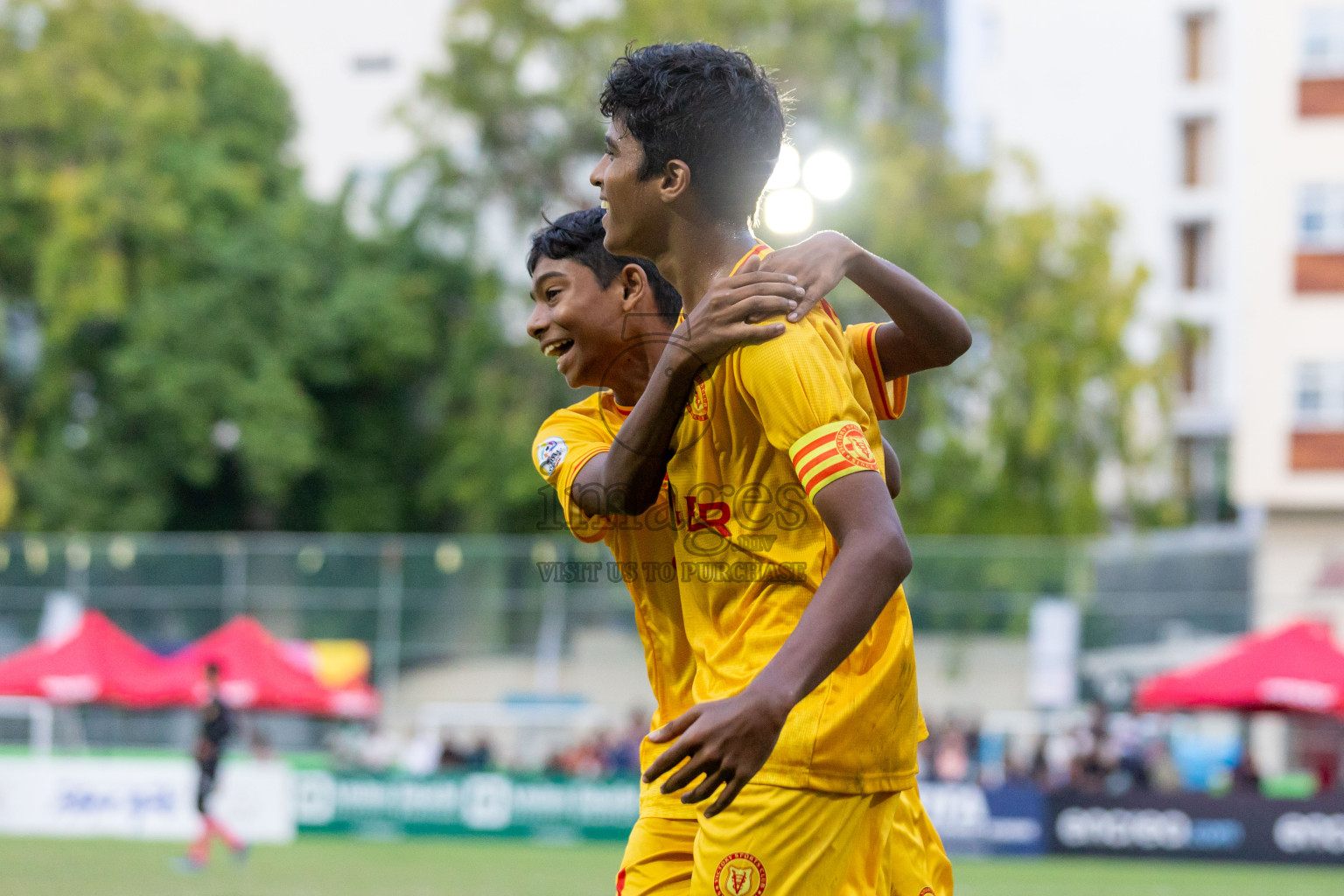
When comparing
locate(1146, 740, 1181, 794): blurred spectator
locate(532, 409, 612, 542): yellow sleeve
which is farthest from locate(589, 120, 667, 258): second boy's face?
locate(1146, 740, 1181, 794): blurred spectator

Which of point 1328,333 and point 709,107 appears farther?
point 1328,333

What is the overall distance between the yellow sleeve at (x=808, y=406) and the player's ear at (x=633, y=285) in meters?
1.02

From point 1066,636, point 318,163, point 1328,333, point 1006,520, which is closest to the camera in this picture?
point 1066,636

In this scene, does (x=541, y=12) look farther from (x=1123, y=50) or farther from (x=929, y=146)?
(x=1123, y=50)

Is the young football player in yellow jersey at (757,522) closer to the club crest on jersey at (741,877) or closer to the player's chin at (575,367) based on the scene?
the club crest on jersey at (741,877)

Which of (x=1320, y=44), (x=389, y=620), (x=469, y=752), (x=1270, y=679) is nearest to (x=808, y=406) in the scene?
(x=1270, y=679)

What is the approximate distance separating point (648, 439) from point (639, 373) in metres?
0.79

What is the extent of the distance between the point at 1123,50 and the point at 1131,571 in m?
29.0

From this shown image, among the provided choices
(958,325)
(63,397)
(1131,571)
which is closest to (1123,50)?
(1131,571)

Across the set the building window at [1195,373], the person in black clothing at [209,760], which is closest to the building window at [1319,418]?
the building window at [1195,373]

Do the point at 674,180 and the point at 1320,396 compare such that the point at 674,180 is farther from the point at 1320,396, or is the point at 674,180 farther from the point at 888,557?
the point at 1320,396

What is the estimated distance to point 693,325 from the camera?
2795mm

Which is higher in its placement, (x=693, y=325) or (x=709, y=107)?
(x=709, y=107)

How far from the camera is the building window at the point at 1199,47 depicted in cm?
4834
